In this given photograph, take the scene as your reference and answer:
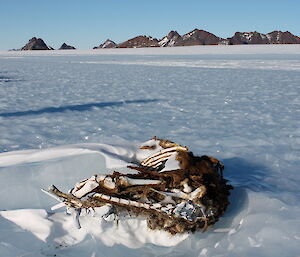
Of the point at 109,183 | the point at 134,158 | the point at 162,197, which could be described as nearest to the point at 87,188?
the point at 109,183

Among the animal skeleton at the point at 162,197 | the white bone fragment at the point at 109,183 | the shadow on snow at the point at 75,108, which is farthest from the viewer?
the shadow on snow at the point at 75,108

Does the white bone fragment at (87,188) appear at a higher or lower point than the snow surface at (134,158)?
higher

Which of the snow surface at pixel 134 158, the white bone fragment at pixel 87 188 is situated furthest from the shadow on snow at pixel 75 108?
the white bone fragment at pixel 87 188

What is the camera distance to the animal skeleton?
1887 millimetres

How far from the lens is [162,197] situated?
191 centimetres

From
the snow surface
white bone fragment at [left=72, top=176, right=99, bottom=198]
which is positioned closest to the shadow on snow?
the snow surface

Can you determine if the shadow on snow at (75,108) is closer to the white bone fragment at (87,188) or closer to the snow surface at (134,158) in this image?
the snow surface at (134,158)

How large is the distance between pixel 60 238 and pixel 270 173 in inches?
68.4

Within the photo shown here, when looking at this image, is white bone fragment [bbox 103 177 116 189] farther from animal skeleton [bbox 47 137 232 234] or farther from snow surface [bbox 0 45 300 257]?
snow surface [bbox 0 45 300 257]

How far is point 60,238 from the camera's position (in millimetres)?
1954

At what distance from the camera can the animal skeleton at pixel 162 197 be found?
1.89m

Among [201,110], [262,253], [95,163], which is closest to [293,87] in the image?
[201,110]

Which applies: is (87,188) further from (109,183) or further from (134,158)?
(134,158)

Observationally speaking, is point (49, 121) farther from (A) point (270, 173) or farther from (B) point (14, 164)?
(A) point (270, 173)
